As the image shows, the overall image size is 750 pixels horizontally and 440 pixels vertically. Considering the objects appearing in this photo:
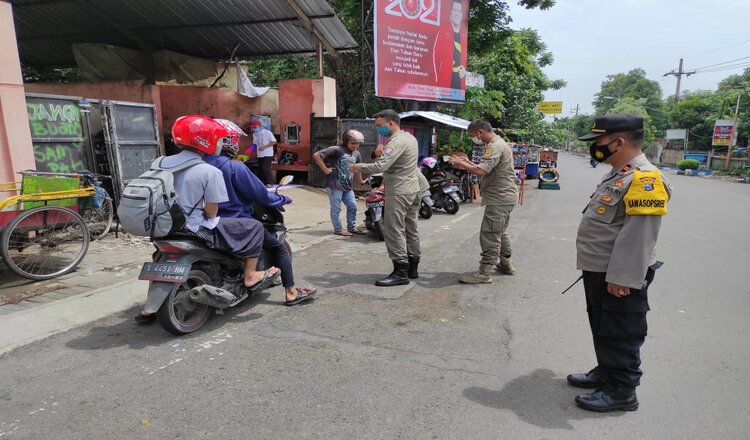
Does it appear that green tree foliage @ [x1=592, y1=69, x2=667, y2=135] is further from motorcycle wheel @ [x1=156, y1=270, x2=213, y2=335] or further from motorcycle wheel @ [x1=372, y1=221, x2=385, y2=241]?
motorcycle wheel @ [x1=156, y1=270, x2=213, y2=335]

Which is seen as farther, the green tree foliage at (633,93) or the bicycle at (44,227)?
the green tree foliage at (633,93)

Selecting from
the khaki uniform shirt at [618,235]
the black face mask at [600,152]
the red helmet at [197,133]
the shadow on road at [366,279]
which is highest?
the red helmet at [197,133]

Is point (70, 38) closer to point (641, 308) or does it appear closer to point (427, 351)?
point (427, 351)

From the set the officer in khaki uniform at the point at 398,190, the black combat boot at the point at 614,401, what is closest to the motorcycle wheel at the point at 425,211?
the officer in khaki uniform at the point at 398,190

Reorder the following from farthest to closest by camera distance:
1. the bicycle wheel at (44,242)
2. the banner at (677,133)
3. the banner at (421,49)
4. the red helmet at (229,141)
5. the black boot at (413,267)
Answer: the banner at (677,133), the banner at (421,49), the black boot at (413,267), the bicycle wheel at (44,242), the red helmet at (229,141)

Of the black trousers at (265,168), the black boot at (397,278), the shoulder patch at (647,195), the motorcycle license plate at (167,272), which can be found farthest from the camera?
the black trousers at (265,168)

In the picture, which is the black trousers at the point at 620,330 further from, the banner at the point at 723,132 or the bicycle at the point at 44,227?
the banner at the point at 723,132

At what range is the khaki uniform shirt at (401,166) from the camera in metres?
4.97

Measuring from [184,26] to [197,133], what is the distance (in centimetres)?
1107

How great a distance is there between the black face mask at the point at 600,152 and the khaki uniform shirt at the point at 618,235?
0.10m

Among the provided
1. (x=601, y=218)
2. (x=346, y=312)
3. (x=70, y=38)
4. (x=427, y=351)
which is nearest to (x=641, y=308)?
(x=601, y=218)

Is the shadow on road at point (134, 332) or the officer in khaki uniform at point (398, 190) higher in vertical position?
the officer in khaki uniform at point (398, 190)

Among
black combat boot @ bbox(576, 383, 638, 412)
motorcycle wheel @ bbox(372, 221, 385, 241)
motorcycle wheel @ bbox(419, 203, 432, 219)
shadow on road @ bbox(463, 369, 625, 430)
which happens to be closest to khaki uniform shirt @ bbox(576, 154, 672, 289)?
black combat boot @ bbox(576, 383, 638, 412)

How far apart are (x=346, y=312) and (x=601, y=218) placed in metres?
2.36
